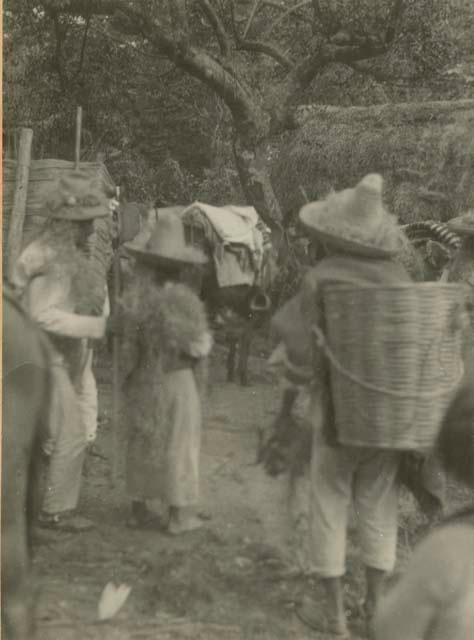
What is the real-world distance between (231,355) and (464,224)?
760 mm

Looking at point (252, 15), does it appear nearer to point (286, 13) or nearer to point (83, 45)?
point (286, 13)

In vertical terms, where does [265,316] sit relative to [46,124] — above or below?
below

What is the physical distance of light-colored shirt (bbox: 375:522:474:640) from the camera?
1928 mm

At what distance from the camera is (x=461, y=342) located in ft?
7.58

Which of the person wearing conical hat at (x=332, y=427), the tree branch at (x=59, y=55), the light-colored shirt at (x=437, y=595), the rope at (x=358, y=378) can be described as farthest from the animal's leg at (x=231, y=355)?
the tree branch at (x=59, y=55)

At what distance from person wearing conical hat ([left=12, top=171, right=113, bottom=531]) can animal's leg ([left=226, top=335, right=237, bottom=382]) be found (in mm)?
339

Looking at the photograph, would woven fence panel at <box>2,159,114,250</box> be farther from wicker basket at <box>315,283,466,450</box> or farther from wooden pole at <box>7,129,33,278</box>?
wicker basket at <box>315,283,466,450</box>

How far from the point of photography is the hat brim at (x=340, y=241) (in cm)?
238

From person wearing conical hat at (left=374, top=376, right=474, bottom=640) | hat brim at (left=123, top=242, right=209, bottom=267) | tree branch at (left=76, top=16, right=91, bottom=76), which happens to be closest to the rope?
person wearing conical hat at (left=374, top=376, right=474, bottom=640)

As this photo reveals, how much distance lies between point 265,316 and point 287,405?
0.81 feet

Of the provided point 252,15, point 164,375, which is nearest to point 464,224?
point 252,15

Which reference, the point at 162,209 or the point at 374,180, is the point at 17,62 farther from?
the point at 374,180

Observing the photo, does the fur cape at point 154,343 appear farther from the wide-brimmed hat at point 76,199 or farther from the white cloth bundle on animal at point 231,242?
the wide-brimmed hat at point 76,199

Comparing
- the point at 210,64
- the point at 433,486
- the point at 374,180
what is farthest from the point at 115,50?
the point at 433,486
